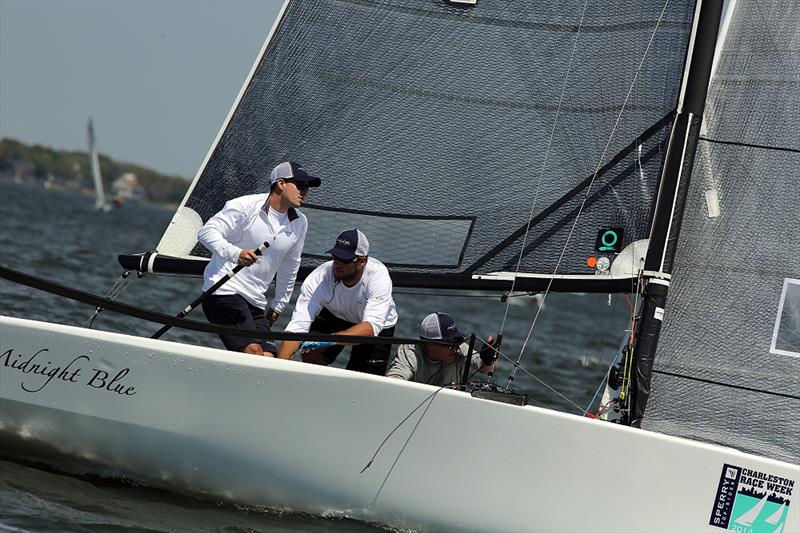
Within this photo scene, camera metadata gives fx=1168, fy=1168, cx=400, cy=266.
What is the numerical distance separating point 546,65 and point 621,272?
1069 mm

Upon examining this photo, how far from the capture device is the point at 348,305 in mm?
4879

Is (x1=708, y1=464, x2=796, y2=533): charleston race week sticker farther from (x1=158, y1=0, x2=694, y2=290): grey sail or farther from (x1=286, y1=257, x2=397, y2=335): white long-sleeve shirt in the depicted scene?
(x1=286, y1=257, x2=397, y2=335): white long-sleeve shirt

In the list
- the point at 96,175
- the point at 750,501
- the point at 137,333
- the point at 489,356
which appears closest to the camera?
the point at 750,501

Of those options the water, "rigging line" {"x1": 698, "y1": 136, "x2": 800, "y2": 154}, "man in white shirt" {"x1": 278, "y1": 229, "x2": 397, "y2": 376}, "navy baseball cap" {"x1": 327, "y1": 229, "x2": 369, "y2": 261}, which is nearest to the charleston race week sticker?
the water

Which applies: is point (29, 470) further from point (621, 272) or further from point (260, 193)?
point (621, 272)

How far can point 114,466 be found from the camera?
4676 mm

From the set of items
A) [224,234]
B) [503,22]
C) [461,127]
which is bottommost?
[224,234]

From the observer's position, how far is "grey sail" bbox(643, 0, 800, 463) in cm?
427

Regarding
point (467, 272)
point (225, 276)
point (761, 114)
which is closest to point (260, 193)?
point (225, 276)

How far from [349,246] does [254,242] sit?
0.47 metres

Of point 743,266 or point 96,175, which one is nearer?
point 743,266

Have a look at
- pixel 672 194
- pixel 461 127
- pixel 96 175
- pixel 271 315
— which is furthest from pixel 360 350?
pixel 96 175

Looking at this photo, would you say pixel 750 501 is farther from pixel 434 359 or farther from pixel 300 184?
pixel 300 184

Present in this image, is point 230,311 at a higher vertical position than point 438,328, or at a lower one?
lower
